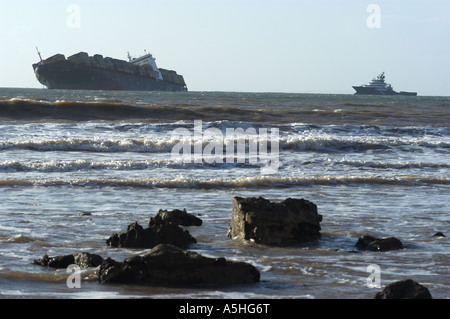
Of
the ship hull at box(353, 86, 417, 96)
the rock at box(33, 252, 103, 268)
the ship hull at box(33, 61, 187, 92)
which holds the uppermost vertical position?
the ship hull at box(33, 61, 187, 92)

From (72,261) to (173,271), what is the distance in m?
1.20

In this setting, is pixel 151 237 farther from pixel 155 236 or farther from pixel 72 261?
pixel 72 261

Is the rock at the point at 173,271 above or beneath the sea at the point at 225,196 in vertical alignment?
above

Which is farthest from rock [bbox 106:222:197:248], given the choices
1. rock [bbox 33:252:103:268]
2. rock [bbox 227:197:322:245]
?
rock [bbox 33:252:103:268]

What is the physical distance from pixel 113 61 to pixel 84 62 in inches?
460

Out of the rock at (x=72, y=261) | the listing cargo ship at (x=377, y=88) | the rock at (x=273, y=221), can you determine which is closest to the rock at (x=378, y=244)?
the rock at (x=273, y=221)

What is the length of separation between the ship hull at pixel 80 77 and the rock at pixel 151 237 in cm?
10242

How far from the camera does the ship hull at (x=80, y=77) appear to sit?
349 ft

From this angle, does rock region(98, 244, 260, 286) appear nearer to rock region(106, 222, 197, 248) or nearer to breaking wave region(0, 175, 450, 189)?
rock region(106, 222, 197, 248)

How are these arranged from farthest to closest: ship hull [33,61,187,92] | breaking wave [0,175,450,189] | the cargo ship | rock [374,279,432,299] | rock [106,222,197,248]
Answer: the cargo ship, ship hull [33,61,187,92], breaking wave [0,175,450,189], rock [106,222,197,248], rock [374,279,432,299]

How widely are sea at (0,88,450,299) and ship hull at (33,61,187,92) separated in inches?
3155

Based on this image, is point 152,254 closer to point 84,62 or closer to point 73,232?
point 73,232

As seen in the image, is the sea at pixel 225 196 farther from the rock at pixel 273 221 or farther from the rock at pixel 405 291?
the rock at pixel 405 291

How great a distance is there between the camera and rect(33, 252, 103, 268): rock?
615 centimetres
